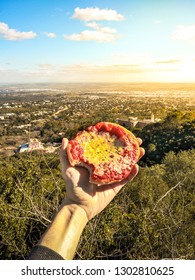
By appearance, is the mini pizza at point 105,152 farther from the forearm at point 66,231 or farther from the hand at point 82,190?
the forearm at point 66,231

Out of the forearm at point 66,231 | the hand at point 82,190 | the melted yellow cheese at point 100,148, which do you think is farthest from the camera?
the melted yellow cheese at point 100,148

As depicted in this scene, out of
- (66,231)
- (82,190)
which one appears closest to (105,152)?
(82,190)

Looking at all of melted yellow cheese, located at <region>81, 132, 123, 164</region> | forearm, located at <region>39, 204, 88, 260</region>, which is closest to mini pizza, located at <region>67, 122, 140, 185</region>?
melted yellow cheese, located at <region>81, 132, 123, 164</region>

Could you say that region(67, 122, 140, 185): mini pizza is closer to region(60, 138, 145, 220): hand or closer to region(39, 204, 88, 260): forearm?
region(60, 138, 145, 220): hand

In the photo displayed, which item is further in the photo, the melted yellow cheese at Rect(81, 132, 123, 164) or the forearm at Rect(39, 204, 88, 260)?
the melted yellow cheese at Rect(81, 132, 123, 164)

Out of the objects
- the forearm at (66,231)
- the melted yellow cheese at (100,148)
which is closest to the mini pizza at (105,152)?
the melted yellow cheese at (100,148)

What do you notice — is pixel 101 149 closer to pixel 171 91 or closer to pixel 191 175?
pixel 191 175

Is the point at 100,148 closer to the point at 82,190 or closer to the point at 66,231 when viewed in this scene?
the point at 82,190
